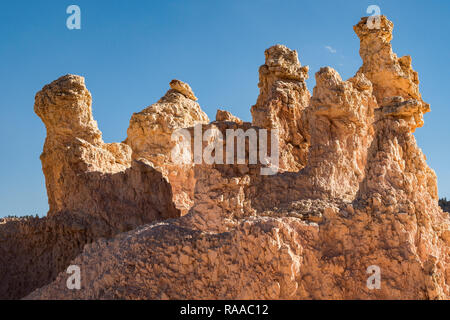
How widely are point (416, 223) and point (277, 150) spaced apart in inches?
194

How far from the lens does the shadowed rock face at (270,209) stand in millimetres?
9047

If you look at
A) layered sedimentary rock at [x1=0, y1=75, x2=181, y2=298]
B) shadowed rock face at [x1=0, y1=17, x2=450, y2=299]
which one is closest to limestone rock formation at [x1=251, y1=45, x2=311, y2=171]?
shadowed rock face at [x1=0, y1=17, x2=450, y2=299]

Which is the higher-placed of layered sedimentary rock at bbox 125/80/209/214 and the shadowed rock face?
layered sedimentary rock at bbox 125/80/209/214

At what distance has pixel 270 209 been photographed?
11.7 metres

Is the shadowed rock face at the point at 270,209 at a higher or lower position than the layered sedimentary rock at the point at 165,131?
lower

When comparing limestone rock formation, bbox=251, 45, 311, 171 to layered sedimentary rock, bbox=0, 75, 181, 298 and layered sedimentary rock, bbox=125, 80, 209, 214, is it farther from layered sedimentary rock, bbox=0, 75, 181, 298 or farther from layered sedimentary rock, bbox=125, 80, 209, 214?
layered sedimentary rock, bbox=125, 80, 209, 214

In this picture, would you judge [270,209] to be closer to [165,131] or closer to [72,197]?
[72,197]

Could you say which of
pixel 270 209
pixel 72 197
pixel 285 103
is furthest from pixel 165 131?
pixel 270 209

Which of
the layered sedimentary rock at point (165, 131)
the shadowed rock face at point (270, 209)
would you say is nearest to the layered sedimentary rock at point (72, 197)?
the shadowed rock face at point (270, 209)

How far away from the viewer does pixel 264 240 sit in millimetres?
8961

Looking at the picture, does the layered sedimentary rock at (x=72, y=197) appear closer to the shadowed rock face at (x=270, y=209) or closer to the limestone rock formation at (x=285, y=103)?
the shadowed rock face at (x=270, y=209)

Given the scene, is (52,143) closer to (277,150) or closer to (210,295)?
(277,150)

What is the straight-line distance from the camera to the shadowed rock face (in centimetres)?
905

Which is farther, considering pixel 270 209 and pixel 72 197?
pixel 72 197
